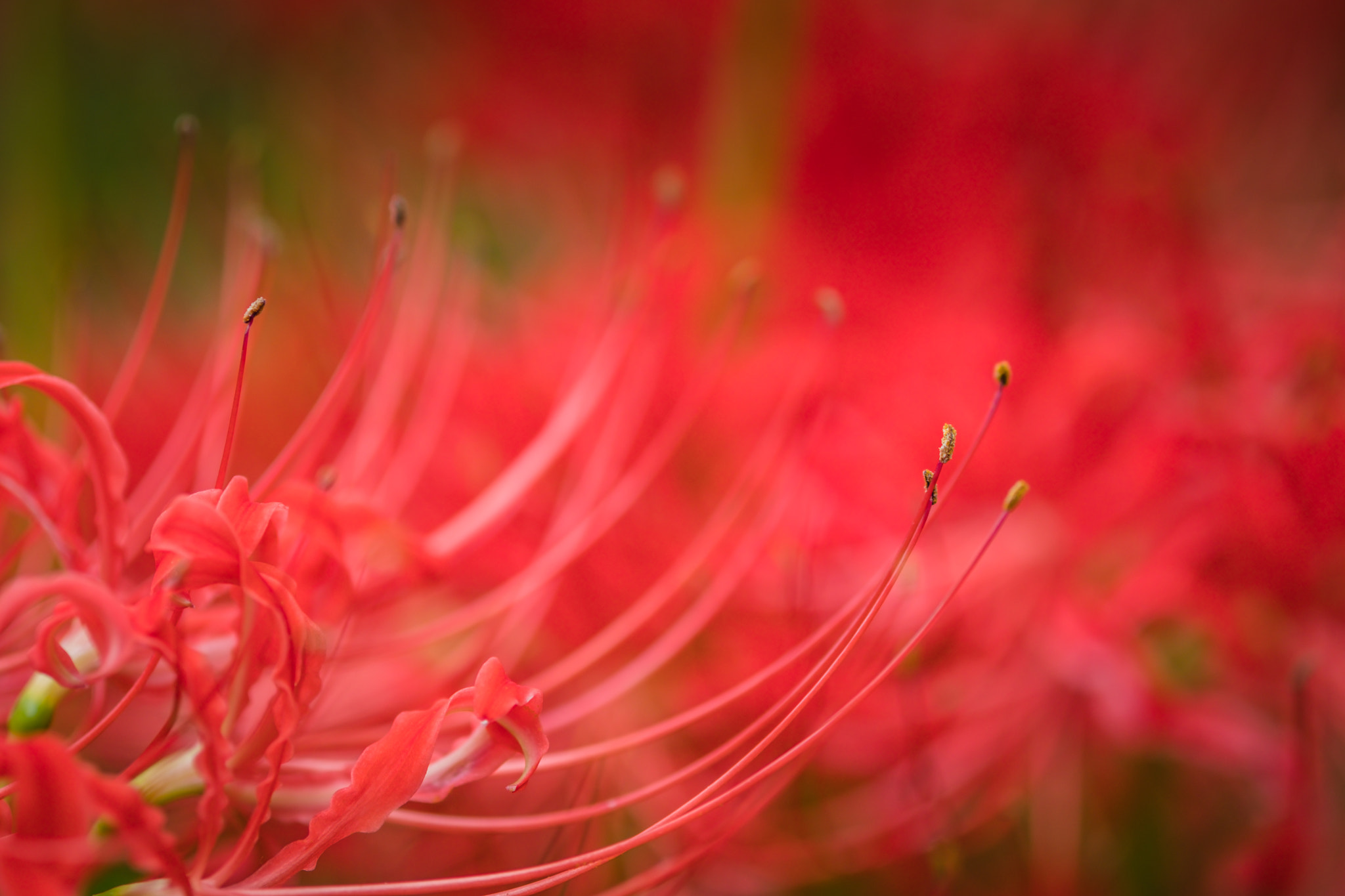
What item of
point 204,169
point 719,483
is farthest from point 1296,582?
point 204,169

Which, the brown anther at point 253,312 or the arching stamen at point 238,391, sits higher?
the brown anther at point 253,312

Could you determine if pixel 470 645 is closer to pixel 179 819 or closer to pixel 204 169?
pixel 179 819

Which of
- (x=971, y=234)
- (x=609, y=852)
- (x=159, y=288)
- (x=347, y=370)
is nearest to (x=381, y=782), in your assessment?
(x=609, y=852)

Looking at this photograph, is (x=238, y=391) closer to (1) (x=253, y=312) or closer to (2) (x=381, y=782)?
(1) (x=253, y=312)

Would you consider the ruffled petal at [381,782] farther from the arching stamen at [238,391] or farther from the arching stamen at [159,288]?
the arching stamen at [159,288]

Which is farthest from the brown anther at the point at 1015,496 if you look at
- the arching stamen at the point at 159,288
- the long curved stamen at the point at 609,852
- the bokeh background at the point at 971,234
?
the arching stamen at the point at 159,288

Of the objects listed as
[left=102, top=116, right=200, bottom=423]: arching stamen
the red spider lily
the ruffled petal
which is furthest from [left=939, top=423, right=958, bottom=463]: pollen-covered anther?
[left=102, top=116, right=200, bottom=423]: arching stamen
